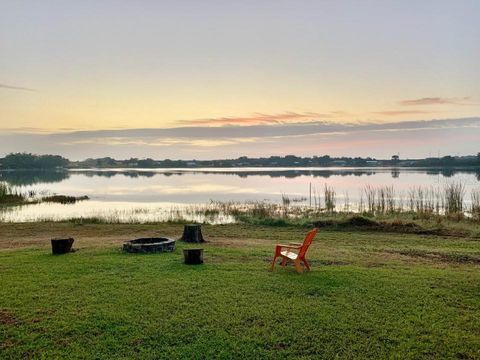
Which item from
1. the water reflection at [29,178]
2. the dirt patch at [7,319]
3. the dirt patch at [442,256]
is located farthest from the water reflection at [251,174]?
the dirt patch at [7,319]

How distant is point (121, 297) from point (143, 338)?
1.69 metres

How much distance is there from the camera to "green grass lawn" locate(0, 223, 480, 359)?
16.9ft

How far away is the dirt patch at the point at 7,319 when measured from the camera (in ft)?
19.4

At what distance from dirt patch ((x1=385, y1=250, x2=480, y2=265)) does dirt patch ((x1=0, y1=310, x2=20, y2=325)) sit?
895 cm

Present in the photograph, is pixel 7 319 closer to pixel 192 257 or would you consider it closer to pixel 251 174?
pixel 192 257

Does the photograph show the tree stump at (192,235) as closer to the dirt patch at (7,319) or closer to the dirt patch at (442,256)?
the dirt patch at (442,256)

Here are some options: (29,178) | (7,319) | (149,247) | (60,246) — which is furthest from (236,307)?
(29,178)

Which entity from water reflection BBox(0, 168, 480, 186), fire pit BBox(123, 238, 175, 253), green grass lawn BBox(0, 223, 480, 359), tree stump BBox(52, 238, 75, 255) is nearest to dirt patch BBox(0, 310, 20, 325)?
green grass lawn BBox(0, 223, 480, 359)

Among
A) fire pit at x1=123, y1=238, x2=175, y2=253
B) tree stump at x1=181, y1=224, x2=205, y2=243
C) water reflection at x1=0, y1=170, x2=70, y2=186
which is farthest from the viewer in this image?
water reflection at x1=0, y1=170, x2=70, y2=186

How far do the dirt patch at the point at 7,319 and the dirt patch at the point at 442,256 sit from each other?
8.95 m

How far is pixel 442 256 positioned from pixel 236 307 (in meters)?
6.83

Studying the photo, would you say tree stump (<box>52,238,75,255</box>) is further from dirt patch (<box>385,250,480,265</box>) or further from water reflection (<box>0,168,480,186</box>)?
water reflection (<box>0,168,480,186</box>)

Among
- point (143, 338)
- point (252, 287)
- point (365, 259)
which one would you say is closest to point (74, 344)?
point (143, 338)

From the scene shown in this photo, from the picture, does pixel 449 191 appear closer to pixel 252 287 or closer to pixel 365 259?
pixel 365 259
